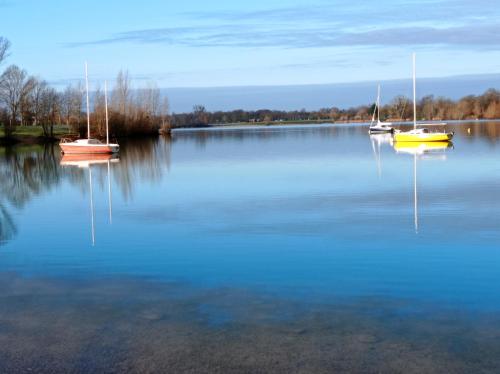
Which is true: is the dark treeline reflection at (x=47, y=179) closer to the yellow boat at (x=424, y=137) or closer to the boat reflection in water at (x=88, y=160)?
the boat reflection in water at (x=88, y=160)

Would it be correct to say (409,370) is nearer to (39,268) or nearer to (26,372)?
(26,372)

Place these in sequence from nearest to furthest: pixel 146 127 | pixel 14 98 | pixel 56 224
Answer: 1. pixel 56 224
2. pixel 14 98
3. pixel 146 127

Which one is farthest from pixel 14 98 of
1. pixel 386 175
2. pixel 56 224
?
pixel 56 224

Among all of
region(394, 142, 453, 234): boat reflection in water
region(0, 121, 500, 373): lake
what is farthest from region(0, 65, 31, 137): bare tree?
region(0, 121, 500, 373): lake

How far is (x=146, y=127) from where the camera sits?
259 feet

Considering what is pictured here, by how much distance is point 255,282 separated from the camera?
8.34 metres

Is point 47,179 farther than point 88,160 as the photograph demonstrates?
No

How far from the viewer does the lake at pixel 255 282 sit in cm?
578

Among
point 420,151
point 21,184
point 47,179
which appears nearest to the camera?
point 21,184

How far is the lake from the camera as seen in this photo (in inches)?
228

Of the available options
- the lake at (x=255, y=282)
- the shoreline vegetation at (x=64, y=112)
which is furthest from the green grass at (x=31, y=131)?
the lake at (x=255, y=282)

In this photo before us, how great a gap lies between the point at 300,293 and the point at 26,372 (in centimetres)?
339

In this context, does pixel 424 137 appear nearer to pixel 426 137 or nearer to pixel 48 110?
pixel 426 137

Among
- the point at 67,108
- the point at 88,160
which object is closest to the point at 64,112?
the point at 67,108
